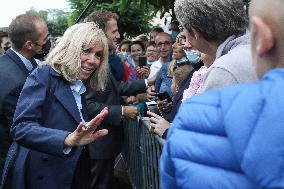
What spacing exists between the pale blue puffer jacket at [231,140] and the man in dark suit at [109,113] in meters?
2.91

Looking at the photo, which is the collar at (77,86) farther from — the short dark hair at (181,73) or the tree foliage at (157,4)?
the tree foliage at (157,4)

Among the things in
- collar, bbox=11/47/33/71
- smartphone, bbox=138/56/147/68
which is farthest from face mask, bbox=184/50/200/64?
smartphone, bbox=138/56/147/68

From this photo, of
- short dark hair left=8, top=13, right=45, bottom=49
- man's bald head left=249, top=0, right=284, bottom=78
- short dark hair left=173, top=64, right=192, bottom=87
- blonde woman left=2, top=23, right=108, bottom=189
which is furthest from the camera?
short dark hair left=8, top=13, right=45, bottom=49

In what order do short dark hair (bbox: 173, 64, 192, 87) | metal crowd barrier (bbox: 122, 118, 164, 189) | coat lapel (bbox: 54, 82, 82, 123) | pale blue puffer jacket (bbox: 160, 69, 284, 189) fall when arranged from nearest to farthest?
pale blue puffer jacket (bbox: 160, 69, 284, 189)
coat lapel (bbox: 54, 82, 82, 123)
metal crowd barrier (bbox: 122, 118, 164, 189)
short dark hair (bbox: 173, 64, 192, 87)

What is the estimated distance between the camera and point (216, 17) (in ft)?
7.14

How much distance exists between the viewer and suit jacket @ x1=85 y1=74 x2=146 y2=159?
4.05 metres

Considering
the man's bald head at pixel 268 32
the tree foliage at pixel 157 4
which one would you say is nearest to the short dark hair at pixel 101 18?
the tree foliage at pixel 157 4

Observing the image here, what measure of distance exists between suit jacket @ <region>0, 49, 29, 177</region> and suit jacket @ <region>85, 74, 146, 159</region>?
25.0 inches

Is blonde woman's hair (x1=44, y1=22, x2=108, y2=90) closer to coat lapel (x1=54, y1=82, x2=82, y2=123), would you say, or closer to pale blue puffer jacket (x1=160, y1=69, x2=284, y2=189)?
coat lapel (x1=54, y1=82, x2=82, y2=123)

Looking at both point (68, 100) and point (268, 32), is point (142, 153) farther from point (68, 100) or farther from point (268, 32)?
point (268, 32)

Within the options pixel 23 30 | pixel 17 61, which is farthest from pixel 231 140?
pixel 23 30

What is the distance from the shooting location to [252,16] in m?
1.06

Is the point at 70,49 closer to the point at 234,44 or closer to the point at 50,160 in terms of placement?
the point at 50,160

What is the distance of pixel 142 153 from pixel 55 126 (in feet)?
4.87
